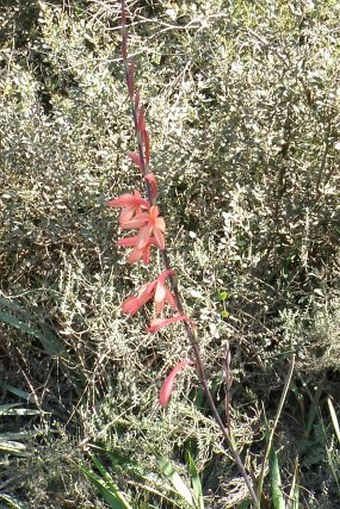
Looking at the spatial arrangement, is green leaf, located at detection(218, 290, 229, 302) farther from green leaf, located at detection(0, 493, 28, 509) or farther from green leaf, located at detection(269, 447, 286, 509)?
green leaf, located at detection(0, 493, 28, 509)

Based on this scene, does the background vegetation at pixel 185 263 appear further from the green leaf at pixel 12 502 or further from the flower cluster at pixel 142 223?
the flower cluster at pixel 142 223

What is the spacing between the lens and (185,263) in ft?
10.5

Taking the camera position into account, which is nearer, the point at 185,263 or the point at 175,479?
the point at 175,479

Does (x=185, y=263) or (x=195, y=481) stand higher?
(x=185, y=263)

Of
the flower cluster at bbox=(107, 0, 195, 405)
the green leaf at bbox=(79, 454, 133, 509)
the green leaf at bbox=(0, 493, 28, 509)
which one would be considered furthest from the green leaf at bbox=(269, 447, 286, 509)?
the flower cluster at bbox=(107, 0, 195, 405)

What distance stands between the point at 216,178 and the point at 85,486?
126cm

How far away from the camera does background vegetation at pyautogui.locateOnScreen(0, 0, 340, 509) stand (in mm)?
3020

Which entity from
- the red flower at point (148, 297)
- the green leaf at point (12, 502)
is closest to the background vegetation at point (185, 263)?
the green leaf at point (12, 502)

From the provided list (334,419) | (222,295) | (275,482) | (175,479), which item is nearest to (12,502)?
(175,479)

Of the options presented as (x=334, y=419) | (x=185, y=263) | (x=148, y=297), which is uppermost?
(x=148, y=297)

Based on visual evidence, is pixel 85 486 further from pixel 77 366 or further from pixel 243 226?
pixel 243 226

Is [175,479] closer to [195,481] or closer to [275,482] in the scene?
[195,481]

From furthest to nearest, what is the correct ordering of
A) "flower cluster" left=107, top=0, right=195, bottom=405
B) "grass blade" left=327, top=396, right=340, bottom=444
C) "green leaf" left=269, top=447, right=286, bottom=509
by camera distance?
"grass blade" left=327, top=396, right=340, bottom=444 → "green leaf" left=269, top=447, right=286, bottom=509 → "flower cluster" left=107, top=0, right=195, bottom=405

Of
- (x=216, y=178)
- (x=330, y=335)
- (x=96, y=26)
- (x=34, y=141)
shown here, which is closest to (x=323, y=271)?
(x=330, y=335)
